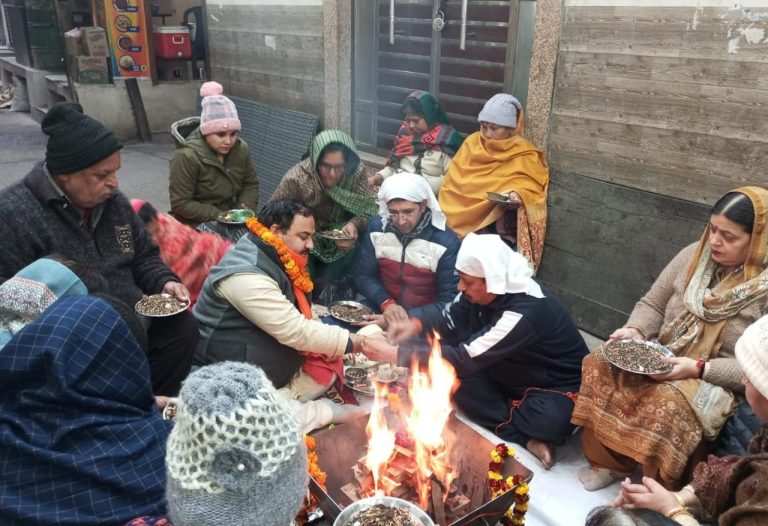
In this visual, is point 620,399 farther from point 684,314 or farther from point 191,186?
point 191,186

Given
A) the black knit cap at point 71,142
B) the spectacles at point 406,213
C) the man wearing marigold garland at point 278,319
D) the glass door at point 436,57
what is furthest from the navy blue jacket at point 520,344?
the glass door at point 436,57

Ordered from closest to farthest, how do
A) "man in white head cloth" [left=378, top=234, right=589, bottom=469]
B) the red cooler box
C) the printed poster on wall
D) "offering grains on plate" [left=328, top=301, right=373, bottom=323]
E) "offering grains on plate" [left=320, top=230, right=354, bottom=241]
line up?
"man in white head cloth" [left=378, top=234, right=589, bottom=469], "offering grains on plate" [left=328, top=301, right=373, bottom=323], "offering grains on plate" [left=320, top=230, right=354, bottom=241], the printed poster on wall, the red cooler box

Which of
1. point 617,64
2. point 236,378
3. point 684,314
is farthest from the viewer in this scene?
point 617,64

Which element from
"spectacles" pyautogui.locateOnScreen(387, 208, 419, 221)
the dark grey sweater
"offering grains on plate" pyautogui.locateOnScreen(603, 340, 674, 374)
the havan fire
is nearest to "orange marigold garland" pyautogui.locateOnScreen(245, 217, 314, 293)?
the dark grey sweater

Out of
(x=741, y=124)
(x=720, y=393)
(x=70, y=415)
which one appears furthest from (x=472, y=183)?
(x=70, y=415)

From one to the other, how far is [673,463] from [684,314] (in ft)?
2.80

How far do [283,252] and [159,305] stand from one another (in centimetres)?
80

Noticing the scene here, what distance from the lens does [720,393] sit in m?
2.92

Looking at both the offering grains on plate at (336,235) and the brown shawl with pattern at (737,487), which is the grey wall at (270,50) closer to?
the offering grains on plate at (336,235)

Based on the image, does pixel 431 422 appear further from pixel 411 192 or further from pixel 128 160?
pixel 128 160

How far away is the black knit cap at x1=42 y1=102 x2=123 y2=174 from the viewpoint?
317 cm

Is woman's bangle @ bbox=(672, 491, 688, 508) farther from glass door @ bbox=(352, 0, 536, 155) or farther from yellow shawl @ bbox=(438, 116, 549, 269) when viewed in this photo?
glass door @ bbox=(352, 0, 536, 155)

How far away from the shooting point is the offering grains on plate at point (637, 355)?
298cm

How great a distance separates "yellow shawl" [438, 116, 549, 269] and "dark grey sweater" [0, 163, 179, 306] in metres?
2.66
